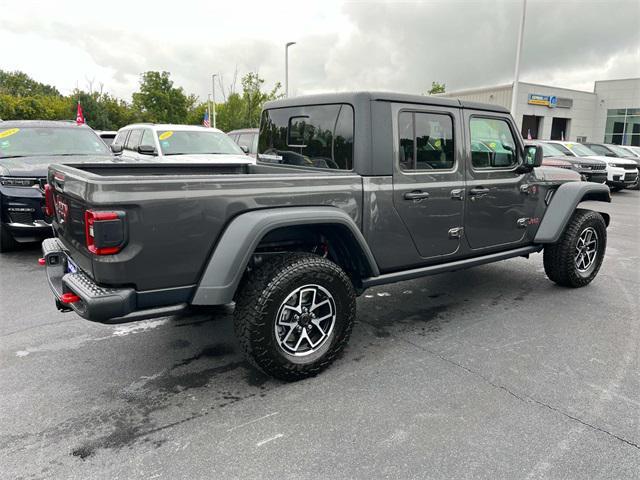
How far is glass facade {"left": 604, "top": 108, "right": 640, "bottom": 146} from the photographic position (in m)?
38.3

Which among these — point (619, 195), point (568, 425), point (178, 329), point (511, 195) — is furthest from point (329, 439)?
point (619, 195)

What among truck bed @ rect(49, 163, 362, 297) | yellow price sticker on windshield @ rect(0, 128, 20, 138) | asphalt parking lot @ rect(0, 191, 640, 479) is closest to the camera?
asphalt parking lot @ rect(0, 191, 640, 479)

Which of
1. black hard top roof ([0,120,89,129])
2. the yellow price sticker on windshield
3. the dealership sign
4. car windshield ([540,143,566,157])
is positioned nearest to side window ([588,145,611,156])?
car windshield ([540,143,566,157])

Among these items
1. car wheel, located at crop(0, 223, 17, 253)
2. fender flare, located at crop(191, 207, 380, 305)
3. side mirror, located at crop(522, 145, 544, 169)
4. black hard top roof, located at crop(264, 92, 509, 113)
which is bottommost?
car wheel, located at crop(0, 223, 17, 253)

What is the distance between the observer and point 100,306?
2.46m

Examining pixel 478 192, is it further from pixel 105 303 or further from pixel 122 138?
pixel 122 138

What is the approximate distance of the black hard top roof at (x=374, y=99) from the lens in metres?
3.38

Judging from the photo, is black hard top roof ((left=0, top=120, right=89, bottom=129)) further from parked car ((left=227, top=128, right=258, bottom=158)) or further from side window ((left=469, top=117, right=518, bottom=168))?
side window ((left=469, top=117, right=518, bottom=168))

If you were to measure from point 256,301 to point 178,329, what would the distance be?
1404mm

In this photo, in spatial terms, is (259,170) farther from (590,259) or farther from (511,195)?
(590,259)

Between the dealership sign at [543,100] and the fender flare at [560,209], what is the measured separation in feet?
115

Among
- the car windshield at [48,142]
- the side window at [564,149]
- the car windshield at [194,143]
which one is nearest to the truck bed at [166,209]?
the car windshield at [48,142]

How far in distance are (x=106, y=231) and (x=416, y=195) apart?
216 cm

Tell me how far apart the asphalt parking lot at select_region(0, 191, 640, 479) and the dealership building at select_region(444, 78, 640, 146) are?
1378 inches
